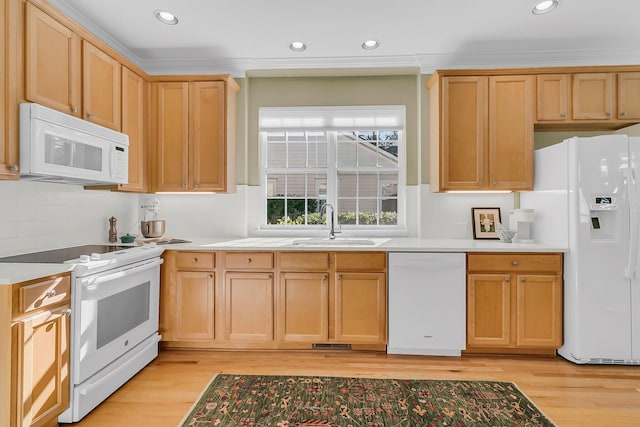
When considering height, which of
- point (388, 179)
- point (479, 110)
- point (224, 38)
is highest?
point (224, 38)

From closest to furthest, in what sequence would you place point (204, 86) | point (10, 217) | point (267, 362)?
point (10, 217), point (267, 362), point (204, 86)

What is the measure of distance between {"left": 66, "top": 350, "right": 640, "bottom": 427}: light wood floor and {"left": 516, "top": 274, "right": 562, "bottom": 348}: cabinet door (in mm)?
186

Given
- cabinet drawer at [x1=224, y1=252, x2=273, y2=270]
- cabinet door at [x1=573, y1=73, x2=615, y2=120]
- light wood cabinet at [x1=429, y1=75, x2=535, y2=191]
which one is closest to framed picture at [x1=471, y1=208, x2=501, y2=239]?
light wood cabinet at [x1=429, y1=75, x2=535, y2=191]

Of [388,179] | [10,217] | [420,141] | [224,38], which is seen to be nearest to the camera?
[10,217]

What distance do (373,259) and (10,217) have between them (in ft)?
8.30

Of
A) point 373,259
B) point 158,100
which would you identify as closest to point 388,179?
point 373,259

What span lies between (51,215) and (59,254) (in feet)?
1.51

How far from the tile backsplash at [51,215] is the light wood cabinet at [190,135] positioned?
0.50m

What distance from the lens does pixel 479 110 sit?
3145 mm

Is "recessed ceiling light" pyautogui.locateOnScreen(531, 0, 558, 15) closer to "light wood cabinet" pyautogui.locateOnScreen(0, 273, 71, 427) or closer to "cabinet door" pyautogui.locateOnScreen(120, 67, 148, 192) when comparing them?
"cabinet door" pyautogui.locateOnScreen(120, 67, 148, 192)

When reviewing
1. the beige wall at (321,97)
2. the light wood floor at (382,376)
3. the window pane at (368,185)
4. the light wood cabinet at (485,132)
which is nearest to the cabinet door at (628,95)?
the light wood cabinet at (485,132)

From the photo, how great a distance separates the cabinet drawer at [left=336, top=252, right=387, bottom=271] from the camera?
2.88m

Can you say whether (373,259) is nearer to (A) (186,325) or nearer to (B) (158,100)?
(A) (186,325)

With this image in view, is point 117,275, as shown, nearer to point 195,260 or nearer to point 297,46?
point 195,260
